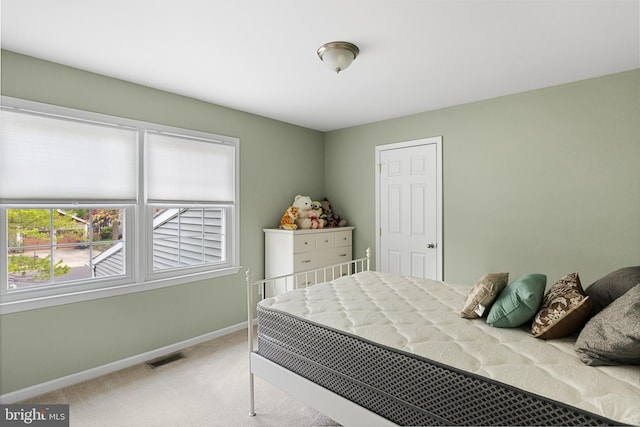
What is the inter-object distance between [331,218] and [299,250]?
85 cm

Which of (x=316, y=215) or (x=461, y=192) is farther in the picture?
(x=316, y=215)

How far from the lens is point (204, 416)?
7.13 ft

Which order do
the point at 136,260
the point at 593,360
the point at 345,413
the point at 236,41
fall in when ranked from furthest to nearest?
1. the point at 136,260
2. the point at 236,41
3. the point at 345,413
4. the point at 593,360

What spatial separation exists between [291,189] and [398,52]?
231cm

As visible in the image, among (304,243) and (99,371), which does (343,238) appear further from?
(99,371)

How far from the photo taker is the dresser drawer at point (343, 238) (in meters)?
4.23

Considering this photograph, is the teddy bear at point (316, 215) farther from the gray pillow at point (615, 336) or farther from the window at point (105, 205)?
the gray pillow at point (615, 336)

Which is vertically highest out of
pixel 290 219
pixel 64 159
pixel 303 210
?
pixel 64 159

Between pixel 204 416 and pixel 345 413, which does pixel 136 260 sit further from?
pixel 345 413

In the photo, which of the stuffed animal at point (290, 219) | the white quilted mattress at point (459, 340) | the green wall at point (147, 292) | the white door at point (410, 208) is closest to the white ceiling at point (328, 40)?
the green wall at point (147, 292)

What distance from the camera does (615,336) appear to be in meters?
1.26

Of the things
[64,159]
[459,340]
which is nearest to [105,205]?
[64,159]

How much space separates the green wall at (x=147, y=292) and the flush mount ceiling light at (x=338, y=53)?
5.53ft

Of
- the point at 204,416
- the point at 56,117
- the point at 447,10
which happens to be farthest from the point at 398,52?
the point at 204,416
